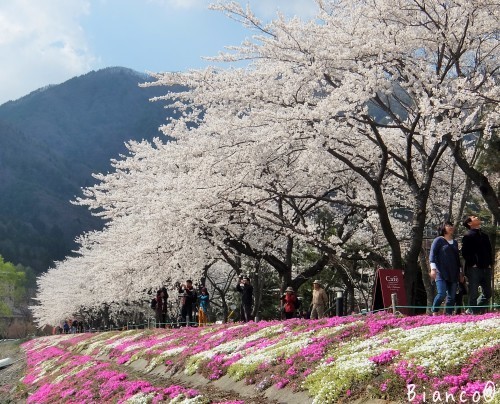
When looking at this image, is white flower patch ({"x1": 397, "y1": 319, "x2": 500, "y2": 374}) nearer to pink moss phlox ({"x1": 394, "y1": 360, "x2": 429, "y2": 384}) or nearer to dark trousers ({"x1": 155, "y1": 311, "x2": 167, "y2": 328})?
pink moss phlox ({"x1": 394, "y1": 360, "x2": 429, "y2": 384})

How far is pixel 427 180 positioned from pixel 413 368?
9187 millimetres

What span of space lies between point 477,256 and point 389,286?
340 cm

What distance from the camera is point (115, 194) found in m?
34.6

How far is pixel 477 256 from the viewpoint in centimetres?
1324

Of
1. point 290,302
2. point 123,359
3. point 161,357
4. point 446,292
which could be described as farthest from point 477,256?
point 123,359

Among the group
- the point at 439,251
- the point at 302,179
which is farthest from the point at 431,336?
the point at 302,179

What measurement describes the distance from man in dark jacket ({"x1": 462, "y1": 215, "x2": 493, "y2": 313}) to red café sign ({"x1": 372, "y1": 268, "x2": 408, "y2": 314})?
9.46ft

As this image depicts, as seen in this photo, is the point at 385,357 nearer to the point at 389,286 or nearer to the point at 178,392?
the point at 178,392

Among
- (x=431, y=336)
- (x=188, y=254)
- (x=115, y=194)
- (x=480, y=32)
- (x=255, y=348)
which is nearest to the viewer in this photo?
(x=431, y=336)

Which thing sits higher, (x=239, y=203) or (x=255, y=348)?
(x=239, y=203)

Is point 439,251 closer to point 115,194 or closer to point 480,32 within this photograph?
point 480,32

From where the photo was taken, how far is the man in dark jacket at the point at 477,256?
43.2 feet

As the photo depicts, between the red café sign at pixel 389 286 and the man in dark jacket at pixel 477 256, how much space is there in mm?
2883

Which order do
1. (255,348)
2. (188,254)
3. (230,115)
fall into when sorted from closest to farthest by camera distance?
(255,348) → (230,115) → (188,254)
